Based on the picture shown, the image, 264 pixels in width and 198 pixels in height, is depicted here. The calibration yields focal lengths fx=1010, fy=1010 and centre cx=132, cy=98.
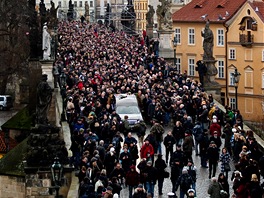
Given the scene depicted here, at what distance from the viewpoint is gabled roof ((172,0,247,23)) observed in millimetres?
71575

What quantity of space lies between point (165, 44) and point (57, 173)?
29.0 m

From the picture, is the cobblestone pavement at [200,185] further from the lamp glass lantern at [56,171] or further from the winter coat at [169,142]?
the lamp glass lantern at [56,171]

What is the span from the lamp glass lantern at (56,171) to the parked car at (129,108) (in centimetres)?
755

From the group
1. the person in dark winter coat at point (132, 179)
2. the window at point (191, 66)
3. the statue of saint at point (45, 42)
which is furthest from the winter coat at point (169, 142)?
the window at point (191, 66)

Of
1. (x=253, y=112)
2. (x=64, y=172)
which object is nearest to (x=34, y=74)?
(x=64, y=172)

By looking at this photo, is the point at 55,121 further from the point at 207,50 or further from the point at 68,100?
the point at 207,50

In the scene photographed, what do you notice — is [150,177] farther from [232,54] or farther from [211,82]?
[232,54]

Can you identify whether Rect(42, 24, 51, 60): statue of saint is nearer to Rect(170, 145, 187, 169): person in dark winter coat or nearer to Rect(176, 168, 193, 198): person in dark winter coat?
Rect(170, 145, 187, 169): person in dark winter coat

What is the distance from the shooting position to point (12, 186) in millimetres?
27109

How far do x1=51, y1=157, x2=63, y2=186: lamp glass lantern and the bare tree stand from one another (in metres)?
31.8

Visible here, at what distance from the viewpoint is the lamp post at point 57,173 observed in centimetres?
2283

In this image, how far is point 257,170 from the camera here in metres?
20.7

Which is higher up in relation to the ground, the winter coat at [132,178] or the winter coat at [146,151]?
the winter coat at [146,151]

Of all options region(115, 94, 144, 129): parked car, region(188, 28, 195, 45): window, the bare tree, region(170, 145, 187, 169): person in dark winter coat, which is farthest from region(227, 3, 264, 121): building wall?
region(170, 145, 187, 169): person in dark winter coat
